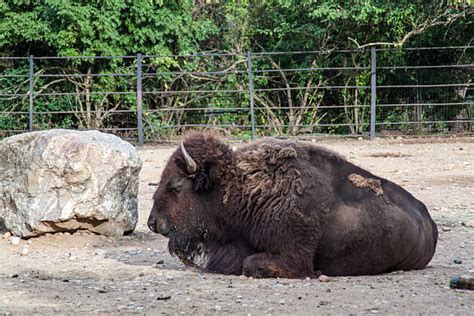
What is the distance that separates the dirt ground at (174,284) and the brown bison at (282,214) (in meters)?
0.21

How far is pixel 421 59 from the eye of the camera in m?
23.6

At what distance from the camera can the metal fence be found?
74.2 feet

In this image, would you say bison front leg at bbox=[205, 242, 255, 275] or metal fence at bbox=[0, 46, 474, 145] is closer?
bison front leg at bbox=[205, 242, 255, 275]

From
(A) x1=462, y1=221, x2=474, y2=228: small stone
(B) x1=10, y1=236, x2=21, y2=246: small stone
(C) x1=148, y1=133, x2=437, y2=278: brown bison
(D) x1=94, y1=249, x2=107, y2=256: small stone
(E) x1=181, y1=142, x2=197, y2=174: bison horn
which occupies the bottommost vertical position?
(D) x1=94, y1=249, x2=107, y2=256: small stone

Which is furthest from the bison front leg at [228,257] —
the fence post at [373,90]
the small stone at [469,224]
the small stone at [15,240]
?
the fence post at [373,90]

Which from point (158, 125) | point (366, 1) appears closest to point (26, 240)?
point (158, 125)

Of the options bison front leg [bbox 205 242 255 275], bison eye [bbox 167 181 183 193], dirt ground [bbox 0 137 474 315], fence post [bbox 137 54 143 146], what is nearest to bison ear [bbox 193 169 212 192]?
bison eye [bbox 167 181 183 193]

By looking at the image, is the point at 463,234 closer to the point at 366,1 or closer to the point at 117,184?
the point at 117,184

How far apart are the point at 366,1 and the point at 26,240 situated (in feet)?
49.0

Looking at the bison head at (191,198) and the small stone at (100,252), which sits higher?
the bison head at (191,198)

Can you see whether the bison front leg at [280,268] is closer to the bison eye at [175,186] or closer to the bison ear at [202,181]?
the bison ear at [202,181]

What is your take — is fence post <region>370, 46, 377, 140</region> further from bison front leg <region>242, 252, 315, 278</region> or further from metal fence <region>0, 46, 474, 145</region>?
bison front leg <region>242, 252, 315, 278</region>

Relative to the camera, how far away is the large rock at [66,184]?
9250mm

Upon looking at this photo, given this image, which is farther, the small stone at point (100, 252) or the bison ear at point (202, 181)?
the small stone at point (100, 252)
